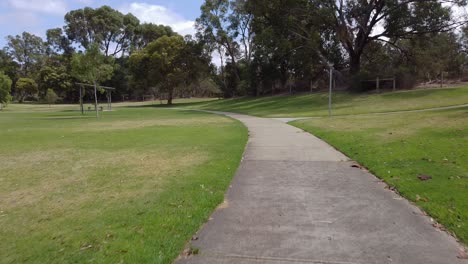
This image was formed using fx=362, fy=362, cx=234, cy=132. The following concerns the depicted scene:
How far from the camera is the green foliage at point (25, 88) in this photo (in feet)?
269

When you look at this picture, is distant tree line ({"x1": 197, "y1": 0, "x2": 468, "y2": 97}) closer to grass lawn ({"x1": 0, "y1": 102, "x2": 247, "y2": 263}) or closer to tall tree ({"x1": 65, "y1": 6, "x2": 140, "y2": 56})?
grass lawn ({"x1": 0, "y1": 102, "x2": 247, "y2": 263})

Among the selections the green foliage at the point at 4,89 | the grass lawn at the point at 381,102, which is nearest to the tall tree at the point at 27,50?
the green foliage at the point at 4,89

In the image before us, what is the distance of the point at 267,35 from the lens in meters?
34.9

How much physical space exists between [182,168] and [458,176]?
507 cm

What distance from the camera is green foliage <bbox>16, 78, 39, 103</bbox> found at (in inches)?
3232

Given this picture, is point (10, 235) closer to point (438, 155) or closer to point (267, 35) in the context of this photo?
point (438, 155)

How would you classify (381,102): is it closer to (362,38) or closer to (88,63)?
(362,38)

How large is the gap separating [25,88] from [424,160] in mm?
93024

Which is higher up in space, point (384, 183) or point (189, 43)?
point (189, 43)

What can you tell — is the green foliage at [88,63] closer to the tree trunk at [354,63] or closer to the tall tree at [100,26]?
the tree trunk at [354,63]

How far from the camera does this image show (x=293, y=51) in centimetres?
3819

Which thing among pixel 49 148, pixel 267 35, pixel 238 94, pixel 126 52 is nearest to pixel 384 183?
pixel 49 148

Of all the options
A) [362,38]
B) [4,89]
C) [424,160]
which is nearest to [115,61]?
[4,89]

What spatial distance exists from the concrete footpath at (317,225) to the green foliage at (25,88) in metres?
90.0
